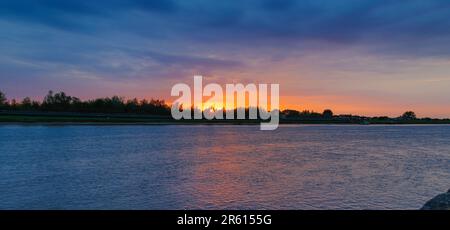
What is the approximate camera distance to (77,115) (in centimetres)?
19850
